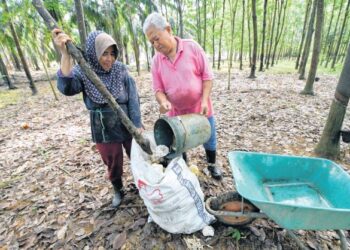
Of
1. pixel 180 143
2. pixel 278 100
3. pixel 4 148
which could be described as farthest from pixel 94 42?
pixel 278 100

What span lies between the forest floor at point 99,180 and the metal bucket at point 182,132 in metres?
1.04

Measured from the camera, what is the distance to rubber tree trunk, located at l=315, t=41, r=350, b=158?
3537 mm

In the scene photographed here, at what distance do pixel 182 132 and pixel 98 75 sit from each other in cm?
121

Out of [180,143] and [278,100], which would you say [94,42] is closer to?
[180,143]

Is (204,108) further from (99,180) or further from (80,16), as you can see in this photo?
(80,16)

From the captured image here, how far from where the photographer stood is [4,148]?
5766 mm

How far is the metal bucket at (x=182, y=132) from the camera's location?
249cm

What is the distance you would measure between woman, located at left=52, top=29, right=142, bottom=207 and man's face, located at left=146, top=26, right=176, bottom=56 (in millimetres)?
463

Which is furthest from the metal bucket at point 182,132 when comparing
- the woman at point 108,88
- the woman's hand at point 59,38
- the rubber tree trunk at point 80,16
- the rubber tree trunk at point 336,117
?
the rubber tree trunk at point 80,16

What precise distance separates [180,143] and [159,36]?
4.32 ft

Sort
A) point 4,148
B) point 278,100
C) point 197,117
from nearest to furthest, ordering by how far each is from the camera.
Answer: point 197,117
point 4,148
point 278,100

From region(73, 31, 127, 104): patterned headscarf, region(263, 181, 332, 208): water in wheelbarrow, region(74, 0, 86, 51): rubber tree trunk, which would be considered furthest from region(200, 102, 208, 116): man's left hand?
region(74, 0, 86, 51): rubber tree trunk

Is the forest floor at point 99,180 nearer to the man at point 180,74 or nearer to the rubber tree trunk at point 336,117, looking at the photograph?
the rubber tree trunk at point 336,117

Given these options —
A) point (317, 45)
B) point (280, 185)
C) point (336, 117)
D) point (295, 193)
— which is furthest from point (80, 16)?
point (317, 45)
